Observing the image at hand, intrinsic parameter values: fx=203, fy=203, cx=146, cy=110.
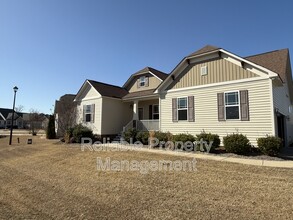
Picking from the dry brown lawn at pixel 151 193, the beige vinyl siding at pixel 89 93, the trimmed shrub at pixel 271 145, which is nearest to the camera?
the dry brown lawn at pixel 151 193

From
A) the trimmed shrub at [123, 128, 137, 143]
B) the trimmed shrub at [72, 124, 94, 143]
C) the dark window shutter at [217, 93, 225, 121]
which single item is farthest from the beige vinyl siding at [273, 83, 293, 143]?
the trimmed shrub at [72, 124, 94, 143]

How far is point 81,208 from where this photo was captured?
5152 millimetres

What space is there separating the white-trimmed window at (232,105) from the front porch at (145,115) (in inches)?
224

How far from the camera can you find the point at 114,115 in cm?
1895

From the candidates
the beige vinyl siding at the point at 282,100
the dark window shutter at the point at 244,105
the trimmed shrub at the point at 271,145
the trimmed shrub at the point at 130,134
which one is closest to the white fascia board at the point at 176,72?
the trimmed shrub at the point at 130,134

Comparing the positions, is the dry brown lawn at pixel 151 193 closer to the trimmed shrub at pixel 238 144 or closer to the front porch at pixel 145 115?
the trimmed shrub at pixel 238 144

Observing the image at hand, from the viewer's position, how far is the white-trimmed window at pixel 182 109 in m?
14.2

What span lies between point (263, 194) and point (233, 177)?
1335 mm

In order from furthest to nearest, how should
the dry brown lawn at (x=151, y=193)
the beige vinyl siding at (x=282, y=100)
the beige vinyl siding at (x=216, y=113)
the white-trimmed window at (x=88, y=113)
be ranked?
the white-trimmed window at (x=88, y=113), the beige vinyl siding at (x=282, y=100), the beige vinyl siding at (x=216, y=113), the dry brown lawn at (x=151, y=193)

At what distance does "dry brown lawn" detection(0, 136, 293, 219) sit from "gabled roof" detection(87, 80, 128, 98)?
10690mm

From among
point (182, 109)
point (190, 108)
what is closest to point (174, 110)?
point (182, 109)

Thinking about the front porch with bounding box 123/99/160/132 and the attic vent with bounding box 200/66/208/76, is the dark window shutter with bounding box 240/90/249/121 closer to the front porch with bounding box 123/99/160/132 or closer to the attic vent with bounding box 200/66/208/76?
the attic vent with bounding box 200/66/208/76

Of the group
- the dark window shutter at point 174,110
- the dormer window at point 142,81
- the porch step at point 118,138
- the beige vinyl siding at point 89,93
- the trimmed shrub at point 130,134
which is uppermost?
the dormer window at point 142,81

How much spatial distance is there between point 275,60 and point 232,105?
619 centimetres
